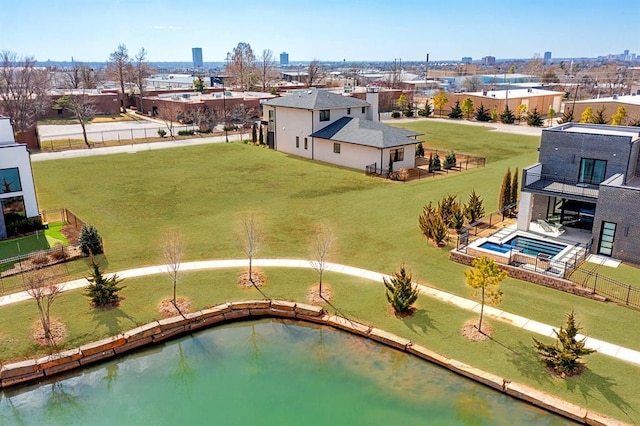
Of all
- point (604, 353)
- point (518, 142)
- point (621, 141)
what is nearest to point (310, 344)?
point (604, 353)

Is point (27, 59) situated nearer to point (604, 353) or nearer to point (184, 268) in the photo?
point (184, 268)

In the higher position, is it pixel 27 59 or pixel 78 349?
pixel 27 59

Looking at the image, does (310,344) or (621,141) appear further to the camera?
(621,141)

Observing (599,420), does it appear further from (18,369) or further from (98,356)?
(18,369)

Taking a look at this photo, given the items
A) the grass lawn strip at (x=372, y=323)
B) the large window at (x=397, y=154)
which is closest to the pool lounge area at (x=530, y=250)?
the grass lawn strip at (x=372, y=323)

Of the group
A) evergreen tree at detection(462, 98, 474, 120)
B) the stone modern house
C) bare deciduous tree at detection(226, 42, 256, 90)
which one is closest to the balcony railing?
the stone modern house

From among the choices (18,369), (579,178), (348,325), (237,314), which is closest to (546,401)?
(348,325)
